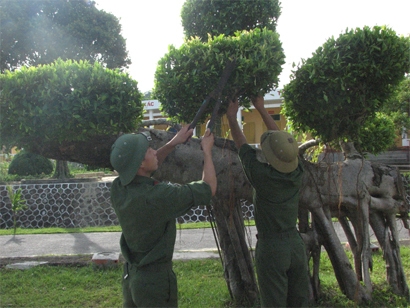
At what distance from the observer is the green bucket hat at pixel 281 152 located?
Answer: 3465 mm

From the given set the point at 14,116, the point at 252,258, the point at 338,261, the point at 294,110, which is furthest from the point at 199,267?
the point at 14,116

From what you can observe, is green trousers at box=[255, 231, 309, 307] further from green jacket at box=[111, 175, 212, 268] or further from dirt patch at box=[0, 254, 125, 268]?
dirt patch at box=[0, 254, 125, 268]

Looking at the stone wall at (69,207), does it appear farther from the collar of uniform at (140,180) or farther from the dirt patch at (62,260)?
the collar of uniform at (140,180)

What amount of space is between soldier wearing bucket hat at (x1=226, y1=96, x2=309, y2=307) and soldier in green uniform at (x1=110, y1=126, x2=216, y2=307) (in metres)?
0.66

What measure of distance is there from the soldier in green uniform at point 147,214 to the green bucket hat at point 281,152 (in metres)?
0.68

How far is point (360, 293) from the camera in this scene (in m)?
5.04

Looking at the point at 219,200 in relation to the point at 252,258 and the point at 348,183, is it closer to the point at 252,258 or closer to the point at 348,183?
the point at 252,258

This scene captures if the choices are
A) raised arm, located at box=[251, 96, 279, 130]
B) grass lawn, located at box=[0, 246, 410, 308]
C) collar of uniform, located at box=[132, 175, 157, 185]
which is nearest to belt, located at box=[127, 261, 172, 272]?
collar of uniform, located at box=[132, 175, 157, 185]

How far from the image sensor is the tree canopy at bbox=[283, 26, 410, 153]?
4.12 metres

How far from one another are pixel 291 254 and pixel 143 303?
1.29 m

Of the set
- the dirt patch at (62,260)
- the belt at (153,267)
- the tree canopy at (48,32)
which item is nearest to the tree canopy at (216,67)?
the belt at (153,267)

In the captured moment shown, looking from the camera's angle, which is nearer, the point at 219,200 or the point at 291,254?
the point at 291,254

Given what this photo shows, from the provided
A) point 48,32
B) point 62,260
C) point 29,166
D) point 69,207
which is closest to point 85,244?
point 62,260

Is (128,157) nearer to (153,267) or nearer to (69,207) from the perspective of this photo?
(153,267)
